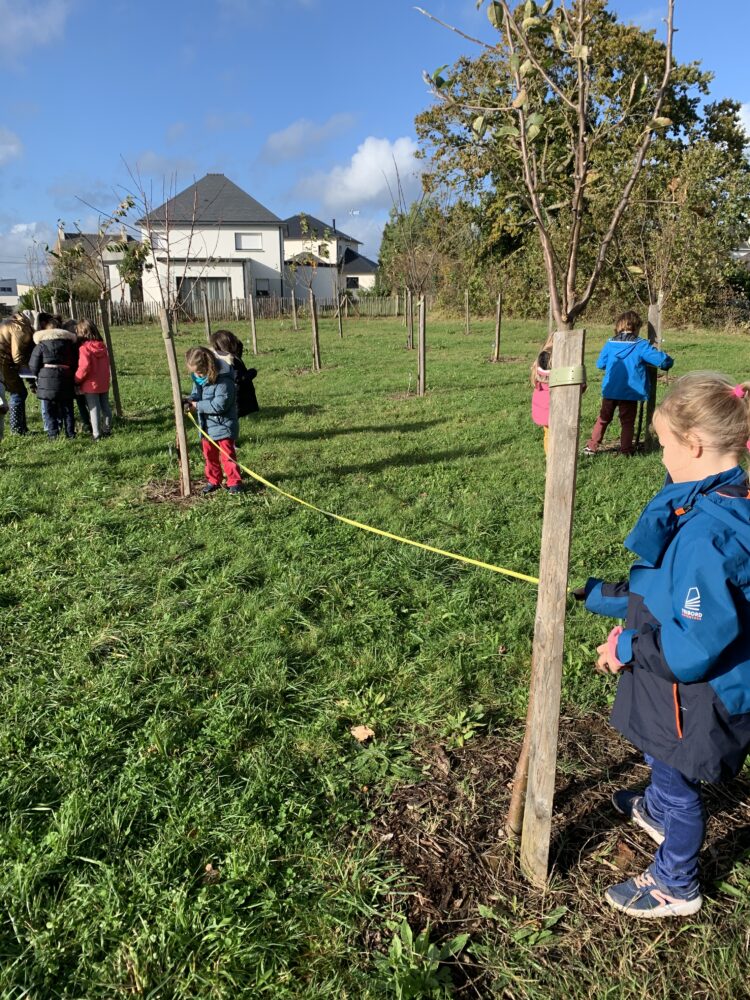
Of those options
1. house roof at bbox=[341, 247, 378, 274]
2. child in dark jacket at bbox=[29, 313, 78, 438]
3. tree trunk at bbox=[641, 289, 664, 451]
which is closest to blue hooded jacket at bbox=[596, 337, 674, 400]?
tree trunk at bbox=[641, 289, 664, 451]

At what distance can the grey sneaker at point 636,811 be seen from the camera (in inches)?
93.2

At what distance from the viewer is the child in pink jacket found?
824 cm

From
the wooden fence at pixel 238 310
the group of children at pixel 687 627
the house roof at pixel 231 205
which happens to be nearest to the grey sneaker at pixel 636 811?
the group of children at pixel 687 627

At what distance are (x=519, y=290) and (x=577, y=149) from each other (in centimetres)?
2984

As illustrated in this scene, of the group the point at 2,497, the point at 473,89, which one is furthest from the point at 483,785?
the point at 2,497

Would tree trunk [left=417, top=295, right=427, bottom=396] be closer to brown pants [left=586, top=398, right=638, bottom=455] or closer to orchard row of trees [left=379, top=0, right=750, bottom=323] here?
orchard row of trees [left=379, top=0, right=750, bottom=323]

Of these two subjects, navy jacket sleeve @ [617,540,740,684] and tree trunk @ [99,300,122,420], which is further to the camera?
tree trunk @ [99,300,122,420]

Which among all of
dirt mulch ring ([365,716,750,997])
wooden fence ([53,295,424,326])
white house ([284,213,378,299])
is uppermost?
white house ([284,213,378,299])

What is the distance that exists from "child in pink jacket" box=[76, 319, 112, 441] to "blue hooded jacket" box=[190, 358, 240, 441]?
2.78 meters

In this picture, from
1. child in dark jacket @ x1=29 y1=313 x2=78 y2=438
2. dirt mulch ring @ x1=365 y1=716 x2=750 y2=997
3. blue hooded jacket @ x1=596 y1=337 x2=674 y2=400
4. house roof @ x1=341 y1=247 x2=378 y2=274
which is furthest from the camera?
house roof @ x1=341 y1=247 x2=378 y2=274

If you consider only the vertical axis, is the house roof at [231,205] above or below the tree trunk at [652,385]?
above

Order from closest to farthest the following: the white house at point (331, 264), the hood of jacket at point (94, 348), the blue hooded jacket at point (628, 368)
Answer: the blue hooded jacket at point (628, 368) < the hood of jacket at point (94, 348) < the white house at point (331, 264)

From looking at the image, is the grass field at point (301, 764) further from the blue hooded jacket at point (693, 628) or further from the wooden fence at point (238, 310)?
the wooden fence at point (238, 310)

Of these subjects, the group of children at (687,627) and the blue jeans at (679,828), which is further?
the blue jeans at (679,828)
